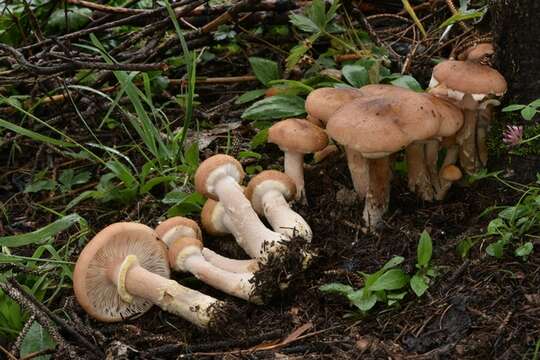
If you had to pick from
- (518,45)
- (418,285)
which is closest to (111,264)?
(418,285)

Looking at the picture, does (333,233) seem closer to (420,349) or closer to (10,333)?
(420,349)

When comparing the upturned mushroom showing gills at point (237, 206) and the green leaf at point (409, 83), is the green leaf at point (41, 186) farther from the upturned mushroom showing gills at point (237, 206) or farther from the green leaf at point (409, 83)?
the green leaf at point (409, 83)

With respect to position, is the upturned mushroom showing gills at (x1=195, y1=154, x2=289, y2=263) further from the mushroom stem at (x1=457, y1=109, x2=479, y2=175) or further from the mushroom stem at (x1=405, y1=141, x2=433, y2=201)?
the mushroom stem at (x1=457, y1=109, x2=479, y2=175)

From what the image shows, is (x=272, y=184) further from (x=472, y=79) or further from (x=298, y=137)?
(x=472, y=79)

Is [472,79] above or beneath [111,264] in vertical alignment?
above

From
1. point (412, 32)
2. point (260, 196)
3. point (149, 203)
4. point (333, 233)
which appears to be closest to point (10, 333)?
point (149, 203)
